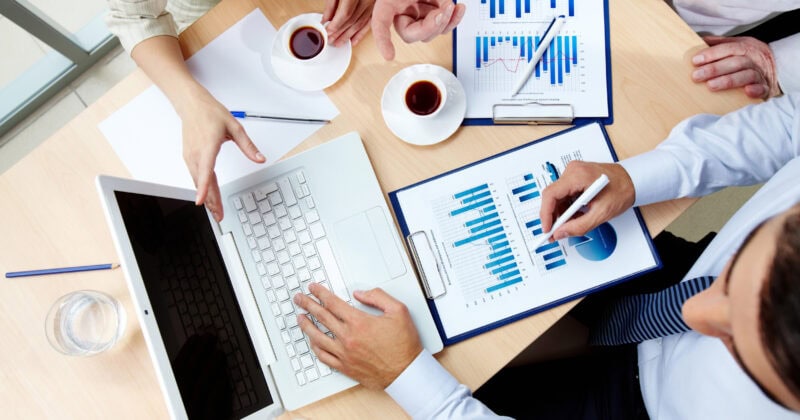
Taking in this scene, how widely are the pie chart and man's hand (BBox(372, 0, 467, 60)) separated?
17.4 inches

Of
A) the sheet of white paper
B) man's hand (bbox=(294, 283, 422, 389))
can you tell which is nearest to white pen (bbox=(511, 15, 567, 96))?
the sheet of white paper

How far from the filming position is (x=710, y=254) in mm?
898

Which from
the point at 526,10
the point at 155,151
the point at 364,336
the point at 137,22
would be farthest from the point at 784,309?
the point at 137,22

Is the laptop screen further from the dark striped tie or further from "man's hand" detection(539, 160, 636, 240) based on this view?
the dark striped tie

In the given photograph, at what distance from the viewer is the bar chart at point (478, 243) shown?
888 millimetres

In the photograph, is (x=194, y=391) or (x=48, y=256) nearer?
(x=194, y=391)

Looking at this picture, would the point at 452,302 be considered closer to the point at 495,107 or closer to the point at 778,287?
the point at 495,107

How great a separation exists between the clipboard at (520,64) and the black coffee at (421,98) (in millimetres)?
77

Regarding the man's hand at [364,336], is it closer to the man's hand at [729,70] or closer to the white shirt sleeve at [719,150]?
the white shirt sleeve at [719,150]

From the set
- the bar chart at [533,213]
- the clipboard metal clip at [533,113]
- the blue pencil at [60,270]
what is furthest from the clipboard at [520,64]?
the blue pencil at [60,270]

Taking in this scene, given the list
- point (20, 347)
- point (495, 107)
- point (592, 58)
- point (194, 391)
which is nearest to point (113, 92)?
point (20, 347)

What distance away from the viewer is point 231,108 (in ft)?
3.20

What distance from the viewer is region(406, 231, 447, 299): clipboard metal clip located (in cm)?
89

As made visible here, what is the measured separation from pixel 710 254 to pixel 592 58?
420 mm
